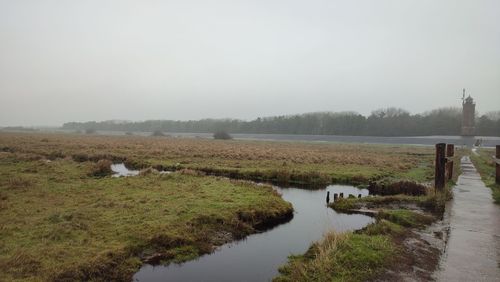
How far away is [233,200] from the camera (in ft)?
56.1

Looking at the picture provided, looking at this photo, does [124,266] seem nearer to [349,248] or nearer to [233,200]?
[349,248]

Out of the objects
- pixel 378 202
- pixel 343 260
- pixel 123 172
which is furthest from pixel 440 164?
pixel 123 172

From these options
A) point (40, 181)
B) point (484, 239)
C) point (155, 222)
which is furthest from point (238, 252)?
point (40, 181)

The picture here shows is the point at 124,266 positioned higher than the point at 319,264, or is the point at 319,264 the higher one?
the point at 319,264

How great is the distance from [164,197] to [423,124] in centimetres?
13050

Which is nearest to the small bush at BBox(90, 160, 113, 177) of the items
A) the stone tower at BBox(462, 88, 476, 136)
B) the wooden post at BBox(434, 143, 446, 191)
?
the wooden post at BBox(434, 143, 446, 191)

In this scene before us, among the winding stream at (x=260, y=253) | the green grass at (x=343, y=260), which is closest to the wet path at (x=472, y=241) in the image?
the green grass at (x=343, y=260)

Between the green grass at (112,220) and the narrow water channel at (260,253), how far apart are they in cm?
55

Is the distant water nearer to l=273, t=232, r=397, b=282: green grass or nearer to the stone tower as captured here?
l=273, t=232, r=397, b=282: green grass

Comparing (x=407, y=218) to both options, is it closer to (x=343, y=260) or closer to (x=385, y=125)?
(x=343, y=260)

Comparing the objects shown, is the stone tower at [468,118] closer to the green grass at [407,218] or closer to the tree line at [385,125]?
the tree line at [385,125]

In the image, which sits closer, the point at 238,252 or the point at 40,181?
the point at 238,252

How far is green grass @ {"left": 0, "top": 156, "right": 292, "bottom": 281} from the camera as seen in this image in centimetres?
945

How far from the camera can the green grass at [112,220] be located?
9.45m
